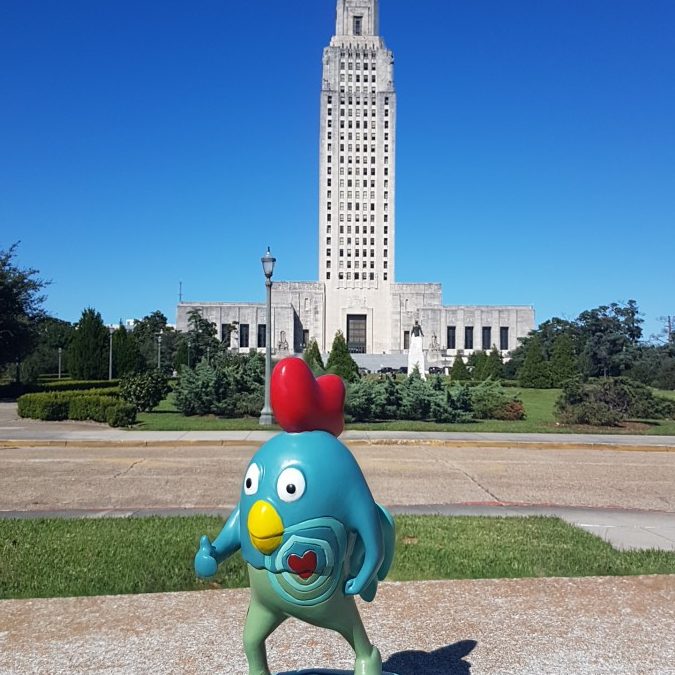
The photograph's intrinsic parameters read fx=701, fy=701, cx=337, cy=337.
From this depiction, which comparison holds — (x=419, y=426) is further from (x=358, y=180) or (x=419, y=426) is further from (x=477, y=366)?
(x=358, y=180)

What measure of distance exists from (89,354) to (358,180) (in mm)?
56816

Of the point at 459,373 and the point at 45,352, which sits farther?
the point at 45,352

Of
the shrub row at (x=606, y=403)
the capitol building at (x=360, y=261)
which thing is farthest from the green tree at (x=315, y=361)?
the capitol building at (x=360, y=261)

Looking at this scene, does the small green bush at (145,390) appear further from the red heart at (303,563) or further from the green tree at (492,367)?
the green tree at (492,367)

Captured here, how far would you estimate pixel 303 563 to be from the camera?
306 cm

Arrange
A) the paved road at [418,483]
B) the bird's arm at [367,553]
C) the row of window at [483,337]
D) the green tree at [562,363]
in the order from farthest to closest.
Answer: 1. the row of window at [483,337]
2. the green tree at [562,363]
3. the paved road at [418,483]
4. the bird's arm at [367,553]

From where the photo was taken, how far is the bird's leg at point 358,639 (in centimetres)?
331

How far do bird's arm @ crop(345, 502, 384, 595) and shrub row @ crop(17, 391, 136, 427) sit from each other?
58.2 ft

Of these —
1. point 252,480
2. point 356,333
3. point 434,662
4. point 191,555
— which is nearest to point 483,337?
point 356,333

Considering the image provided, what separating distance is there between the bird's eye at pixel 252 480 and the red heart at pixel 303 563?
1.14ft

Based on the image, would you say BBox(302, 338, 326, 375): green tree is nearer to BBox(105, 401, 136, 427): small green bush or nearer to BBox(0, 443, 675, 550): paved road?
BBox(0, 443, 675, 550): paved road

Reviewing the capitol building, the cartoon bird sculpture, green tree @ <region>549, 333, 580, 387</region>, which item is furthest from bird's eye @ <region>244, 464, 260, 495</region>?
the capitol building

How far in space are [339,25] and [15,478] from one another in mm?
98384

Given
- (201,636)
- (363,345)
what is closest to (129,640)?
(201,636)
